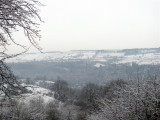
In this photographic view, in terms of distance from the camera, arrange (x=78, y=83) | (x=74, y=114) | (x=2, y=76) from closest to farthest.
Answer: (x=2, y=76) < (x=74, y=114) < (x=78, y=83)

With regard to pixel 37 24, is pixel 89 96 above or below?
below

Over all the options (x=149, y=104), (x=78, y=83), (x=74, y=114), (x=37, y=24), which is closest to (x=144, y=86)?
(x=149, y=104)

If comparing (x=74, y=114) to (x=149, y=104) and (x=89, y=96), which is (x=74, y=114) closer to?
(x=89, y=96)

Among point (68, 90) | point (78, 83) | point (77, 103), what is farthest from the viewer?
point (78, 83)

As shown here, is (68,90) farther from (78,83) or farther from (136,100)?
(136,100)

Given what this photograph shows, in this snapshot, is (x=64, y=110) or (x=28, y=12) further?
(x=64, y=110)

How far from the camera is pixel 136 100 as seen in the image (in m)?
8.79

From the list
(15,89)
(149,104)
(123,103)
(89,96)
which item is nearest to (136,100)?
(149,104)

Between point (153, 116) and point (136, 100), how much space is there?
85cm

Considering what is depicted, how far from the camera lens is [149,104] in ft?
28.8

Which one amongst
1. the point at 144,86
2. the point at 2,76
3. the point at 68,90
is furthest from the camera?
the point at 68,90

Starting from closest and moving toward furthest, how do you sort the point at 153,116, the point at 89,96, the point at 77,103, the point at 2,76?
the point at 2,76
the point at 153,116
the point at 89,96
the point at 77,103

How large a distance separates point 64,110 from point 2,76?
46589 mm

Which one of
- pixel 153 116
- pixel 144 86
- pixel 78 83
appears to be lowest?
pixel 78 83
